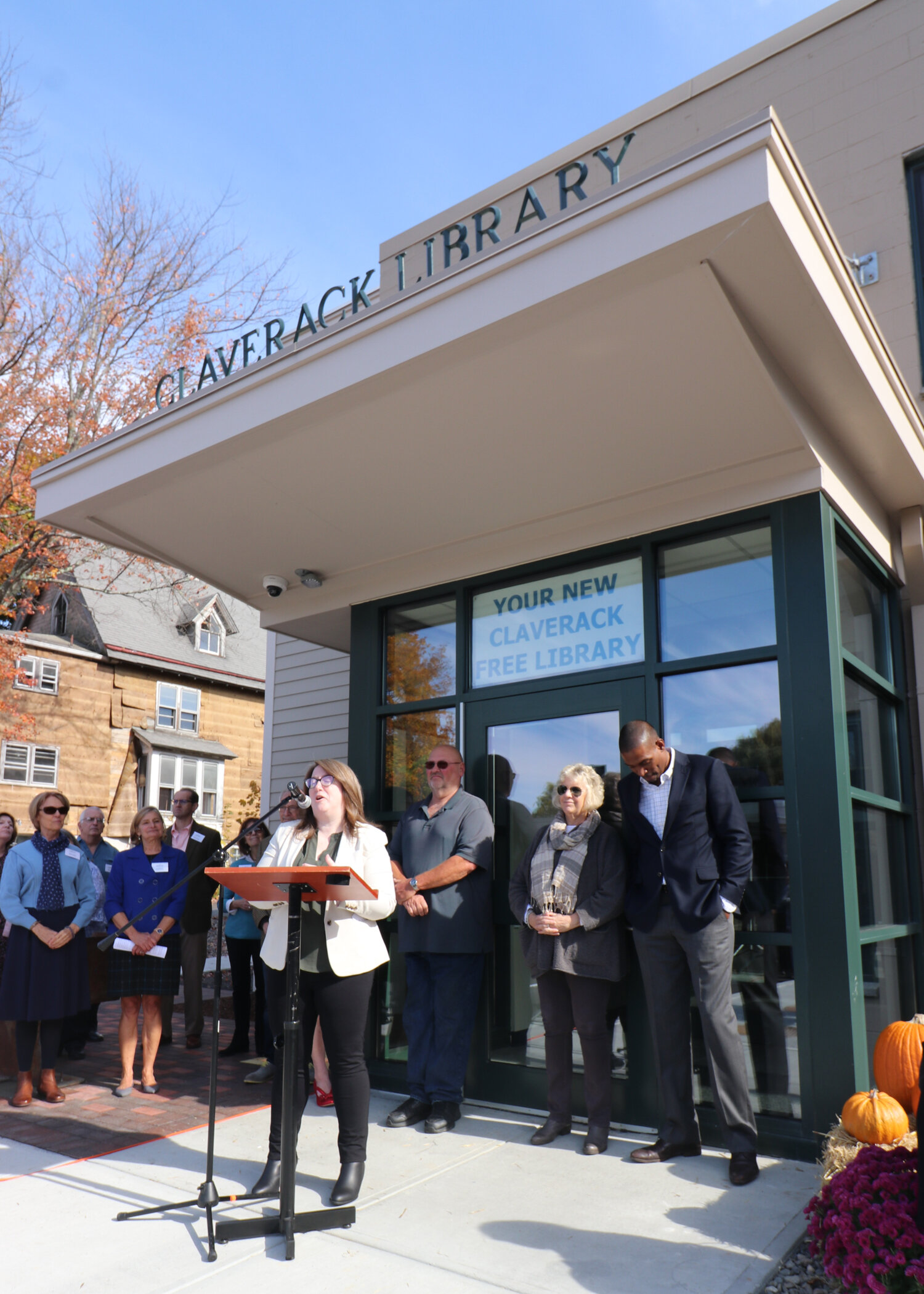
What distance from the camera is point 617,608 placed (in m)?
5.05

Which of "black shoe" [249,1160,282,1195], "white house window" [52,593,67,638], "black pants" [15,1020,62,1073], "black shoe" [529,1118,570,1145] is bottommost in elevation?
"black shoe" [529,1118,570,1145]

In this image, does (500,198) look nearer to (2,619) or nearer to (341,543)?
(341,543)

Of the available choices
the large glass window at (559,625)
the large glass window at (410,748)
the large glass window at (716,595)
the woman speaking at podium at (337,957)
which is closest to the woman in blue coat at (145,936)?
the large glass window at (410,748)

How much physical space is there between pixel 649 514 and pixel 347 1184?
329 centimetres

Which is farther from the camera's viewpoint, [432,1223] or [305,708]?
[305,708]

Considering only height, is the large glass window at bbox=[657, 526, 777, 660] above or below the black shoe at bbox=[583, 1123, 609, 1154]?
above

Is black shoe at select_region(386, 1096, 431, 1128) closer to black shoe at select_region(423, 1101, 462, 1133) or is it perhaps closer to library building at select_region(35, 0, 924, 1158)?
black shoe at select_region(423, 1101, 462, 1133)

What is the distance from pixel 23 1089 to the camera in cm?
513

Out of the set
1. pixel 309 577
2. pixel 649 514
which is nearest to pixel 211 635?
pixel 309 577

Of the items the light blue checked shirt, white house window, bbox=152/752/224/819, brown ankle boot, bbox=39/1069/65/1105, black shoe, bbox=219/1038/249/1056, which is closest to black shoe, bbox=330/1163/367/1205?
the light blue checked shirt

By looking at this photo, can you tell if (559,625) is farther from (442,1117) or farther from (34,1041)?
(34,1041)

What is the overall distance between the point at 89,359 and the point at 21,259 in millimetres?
1819

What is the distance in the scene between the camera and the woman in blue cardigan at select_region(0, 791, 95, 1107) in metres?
5.19

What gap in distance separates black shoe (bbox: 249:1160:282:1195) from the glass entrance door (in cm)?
159
